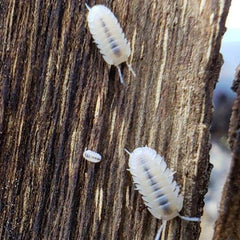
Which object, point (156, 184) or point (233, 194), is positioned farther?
point (156, 184)

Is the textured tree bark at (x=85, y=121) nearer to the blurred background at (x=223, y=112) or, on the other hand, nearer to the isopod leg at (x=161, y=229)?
the isopod leg at (x=161, y=229)

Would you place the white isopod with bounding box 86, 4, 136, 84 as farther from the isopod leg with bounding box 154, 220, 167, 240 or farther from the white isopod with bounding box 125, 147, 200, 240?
the isopod leg with bounding box 154, 220, 167, 240

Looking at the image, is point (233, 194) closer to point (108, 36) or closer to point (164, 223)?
point (164, 223)

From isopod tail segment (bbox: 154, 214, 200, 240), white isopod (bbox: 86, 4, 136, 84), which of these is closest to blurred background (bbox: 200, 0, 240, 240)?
isopod tail segment (bbox: 154, 214, 200, 240)

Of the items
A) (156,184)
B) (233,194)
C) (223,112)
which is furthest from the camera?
(223,112)

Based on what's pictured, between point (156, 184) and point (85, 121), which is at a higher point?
point (85, 121)

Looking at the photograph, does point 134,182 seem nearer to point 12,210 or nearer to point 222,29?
point 12,210

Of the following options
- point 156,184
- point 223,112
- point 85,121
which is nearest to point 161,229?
point 156,184
